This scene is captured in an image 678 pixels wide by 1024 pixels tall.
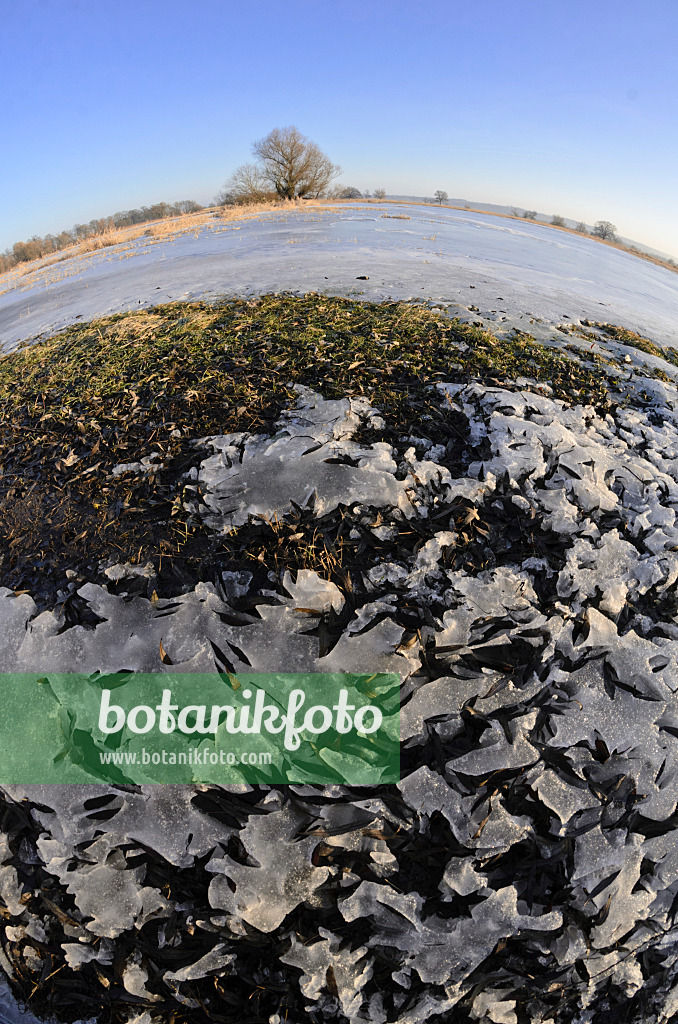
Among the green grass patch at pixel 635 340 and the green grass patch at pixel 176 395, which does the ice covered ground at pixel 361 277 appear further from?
the green grass patch at pixel 176 395

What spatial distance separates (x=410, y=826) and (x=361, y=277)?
3815mm

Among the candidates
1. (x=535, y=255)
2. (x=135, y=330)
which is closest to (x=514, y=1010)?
(x=135, y=330)

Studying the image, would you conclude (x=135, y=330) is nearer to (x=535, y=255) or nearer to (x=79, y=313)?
(x=79, y=313)

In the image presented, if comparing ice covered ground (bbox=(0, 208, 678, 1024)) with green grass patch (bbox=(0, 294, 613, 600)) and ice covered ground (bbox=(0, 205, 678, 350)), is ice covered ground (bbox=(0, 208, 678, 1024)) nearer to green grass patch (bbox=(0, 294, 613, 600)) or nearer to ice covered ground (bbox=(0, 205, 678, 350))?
green grass patch (bbox=(0, 294, 613, 600))

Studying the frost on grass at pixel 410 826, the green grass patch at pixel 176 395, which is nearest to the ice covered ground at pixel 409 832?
the frost on grass at pixel 410 826

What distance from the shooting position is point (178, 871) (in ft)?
4.04

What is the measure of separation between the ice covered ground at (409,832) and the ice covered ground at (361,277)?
237 centimetres

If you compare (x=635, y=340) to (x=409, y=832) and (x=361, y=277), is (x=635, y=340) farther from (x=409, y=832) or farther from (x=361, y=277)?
(x=409, y=832)

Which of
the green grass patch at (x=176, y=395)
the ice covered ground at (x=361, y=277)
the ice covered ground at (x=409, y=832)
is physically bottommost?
the ice covered ground at (x=409, y=832)

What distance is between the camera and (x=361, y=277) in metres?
3.73

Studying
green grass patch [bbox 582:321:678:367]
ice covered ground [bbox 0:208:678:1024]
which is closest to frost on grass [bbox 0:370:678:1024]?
ice covered ground [bbox 0:208:678:1024]

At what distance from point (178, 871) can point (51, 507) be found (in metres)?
1.47

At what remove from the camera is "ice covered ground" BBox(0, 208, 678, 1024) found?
3.94 feet

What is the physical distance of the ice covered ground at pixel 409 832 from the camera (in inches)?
47.3
